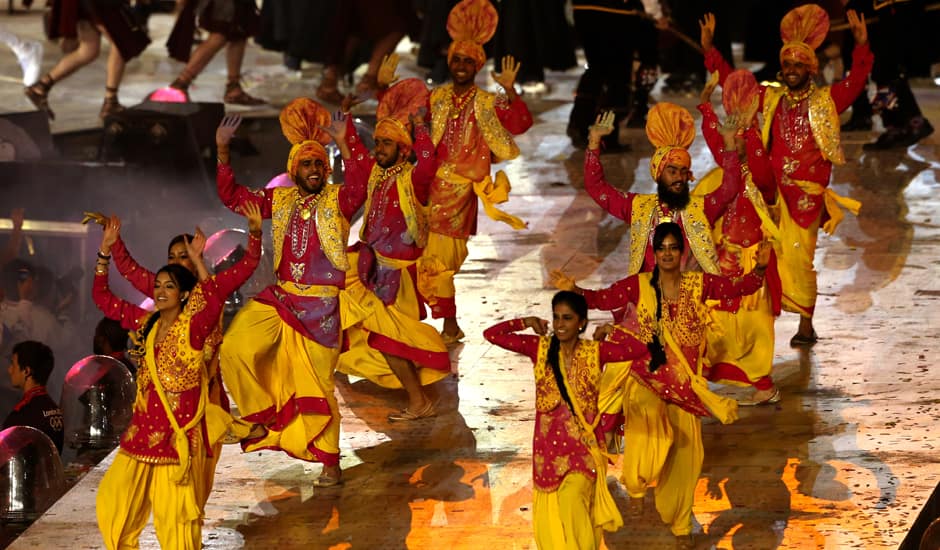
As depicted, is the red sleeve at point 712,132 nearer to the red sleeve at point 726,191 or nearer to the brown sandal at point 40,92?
the red sleeve at point 726,191

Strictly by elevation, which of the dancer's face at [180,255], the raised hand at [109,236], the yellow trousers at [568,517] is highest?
the raised hand at [109,236]

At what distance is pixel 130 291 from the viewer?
11227 mm

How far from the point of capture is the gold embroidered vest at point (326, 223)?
7379mm

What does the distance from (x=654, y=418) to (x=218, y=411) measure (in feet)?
5.67

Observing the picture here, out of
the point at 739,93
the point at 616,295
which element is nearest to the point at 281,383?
the point at 616,295

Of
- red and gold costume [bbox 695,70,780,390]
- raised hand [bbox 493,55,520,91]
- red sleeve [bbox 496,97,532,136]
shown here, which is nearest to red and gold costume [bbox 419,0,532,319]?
red sleeve [bbox 496,97,532,136]

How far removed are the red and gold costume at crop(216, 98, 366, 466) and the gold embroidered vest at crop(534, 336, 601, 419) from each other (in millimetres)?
1414

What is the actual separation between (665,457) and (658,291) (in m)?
0.66

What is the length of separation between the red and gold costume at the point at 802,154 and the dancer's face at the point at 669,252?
2.12 m

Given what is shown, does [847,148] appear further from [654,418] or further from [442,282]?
[654,418]

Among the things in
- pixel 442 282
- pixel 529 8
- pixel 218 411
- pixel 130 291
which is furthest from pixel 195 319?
pixel 529 8

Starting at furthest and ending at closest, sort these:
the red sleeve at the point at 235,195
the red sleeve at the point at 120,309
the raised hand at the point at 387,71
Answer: the raised hand at the point at 387,71 < the red sleeve at the point at 235,195 < the red sleeve at the point at 120,309

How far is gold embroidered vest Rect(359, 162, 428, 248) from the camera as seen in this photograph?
8320mm

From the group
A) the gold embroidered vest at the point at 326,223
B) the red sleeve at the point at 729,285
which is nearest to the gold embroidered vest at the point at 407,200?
the gold embroidered vest at the point at 326,223
